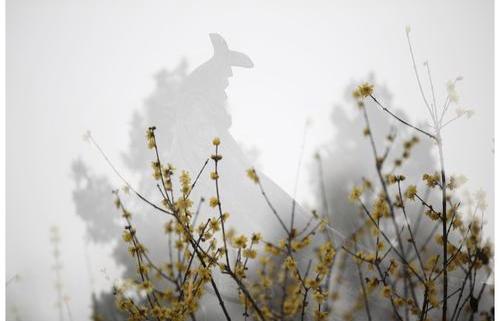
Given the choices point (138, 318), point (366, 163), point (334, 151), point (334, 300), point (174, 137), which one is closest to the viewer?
point (138, 318)

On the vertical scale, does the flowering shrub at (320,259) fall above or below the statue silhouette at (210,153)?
below

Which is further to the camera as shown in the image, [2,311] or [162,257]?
[162,257]

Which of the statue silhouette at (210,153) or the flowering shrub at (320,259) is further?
the statue silhouette at (210,153)

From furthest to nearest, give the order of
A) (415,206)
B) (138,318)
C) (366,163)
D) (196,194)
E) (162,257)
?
(366,163) < (415,206) < (162,257) < (196,194) < (138,318)

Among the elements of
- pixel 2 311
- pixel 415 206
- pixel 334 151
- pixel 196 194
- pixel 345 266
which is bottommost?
pixel 2 311

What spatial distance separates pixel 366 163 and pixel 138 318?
8690 mm

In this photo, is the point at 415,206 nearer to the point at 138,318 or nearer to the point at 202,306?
the point at 202,306

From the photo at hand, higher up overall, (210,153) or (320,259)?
(210,153)

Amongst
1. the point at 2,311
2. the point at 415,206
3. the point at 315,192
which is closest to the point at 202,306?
the point at 2,311

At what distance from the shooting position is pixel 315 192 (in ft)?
32.8

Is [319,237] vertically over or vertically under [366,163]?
under

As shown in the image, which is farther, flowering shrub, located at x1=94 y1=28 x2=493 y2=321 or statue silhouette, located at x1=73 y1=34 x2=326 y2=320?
statue silhouette, located at x1=73 y1=34 x2=326 y2=320

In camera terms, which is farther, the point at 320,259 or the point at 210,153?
the point at 210,153

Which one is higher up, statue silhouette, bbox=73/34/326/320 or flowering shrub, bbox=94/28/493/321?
statue silhouette, bbox=73/34/326/320
